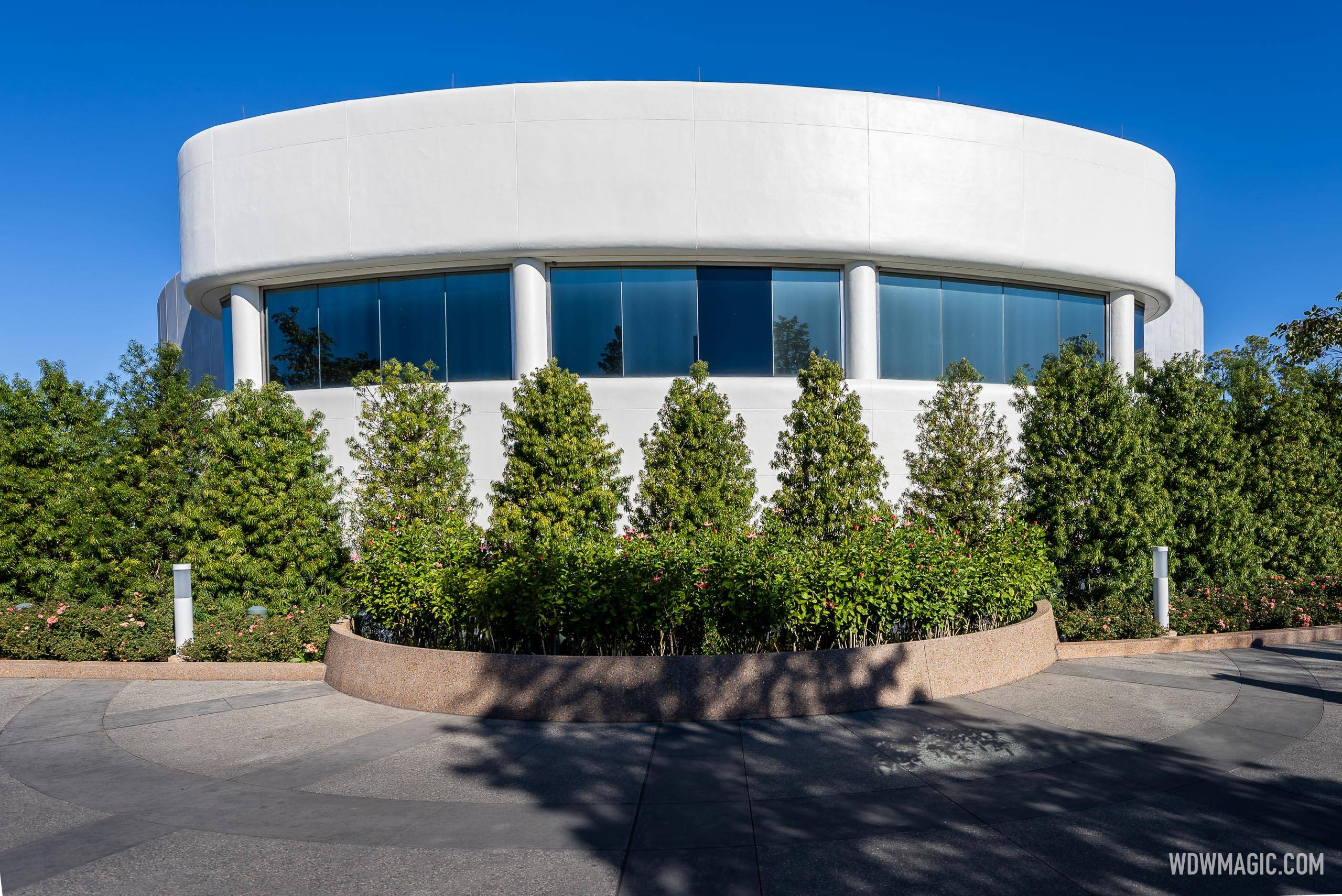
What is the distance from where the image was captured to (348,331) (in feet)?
50.9

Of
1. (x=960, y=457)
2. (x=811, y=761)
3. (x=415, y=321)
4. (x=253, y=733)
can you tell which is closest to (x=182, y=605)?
(x=253, y=733)

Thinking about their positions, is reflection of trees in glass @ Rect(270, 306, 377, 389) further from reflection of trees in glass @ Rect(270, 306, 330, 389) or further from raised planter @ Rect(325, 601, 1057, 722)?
raised planter @ Rect(325, 601, 1057, 722)

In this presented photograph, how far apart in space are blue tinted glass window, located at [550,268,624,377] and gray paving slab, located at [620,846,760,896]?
11.1 metres

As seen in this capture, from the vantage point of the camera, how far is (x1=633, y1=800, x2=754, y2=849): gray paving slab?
461 centimetres

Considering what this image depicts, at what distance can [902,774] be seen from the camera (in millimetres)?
5637

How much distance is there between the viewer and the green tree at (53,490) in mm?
11992

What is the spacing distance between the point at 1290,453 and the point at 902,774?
40.8 feet

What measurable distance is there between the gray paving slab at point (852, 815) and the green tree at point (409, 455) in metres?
9.03

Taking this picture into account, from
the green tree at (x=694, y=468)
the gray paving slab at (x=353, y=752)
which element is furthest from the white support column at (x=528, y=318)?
the gray paving slab at (x=353, y=752)

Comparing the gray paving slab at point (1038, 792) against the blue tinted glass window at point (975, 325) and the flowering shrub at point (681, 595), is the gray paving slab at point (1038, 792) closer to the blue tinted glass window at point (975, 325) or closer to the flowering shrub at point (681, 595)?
the flowering shrub at point (681, 595)

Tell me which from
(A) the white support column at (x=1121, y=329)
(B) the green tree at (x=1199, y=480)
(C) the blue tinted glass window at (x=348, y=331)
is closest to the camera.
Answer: (B) the green tree at (x=1199, y=480)

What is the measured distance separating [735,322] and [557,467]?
480 cm

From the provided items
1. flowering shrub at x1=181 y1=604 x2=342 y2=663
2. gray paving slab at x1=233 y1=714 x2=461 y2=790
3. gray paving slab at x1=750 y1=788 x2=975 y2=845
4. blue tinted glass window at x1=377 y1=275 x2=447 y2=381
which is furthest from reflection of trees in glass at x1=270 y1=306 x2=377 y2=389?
gray paving slab at x1=750 y1=788 x2=975 y2=845

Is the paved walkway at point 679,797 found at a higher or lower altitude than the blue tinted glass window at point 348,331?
lower
